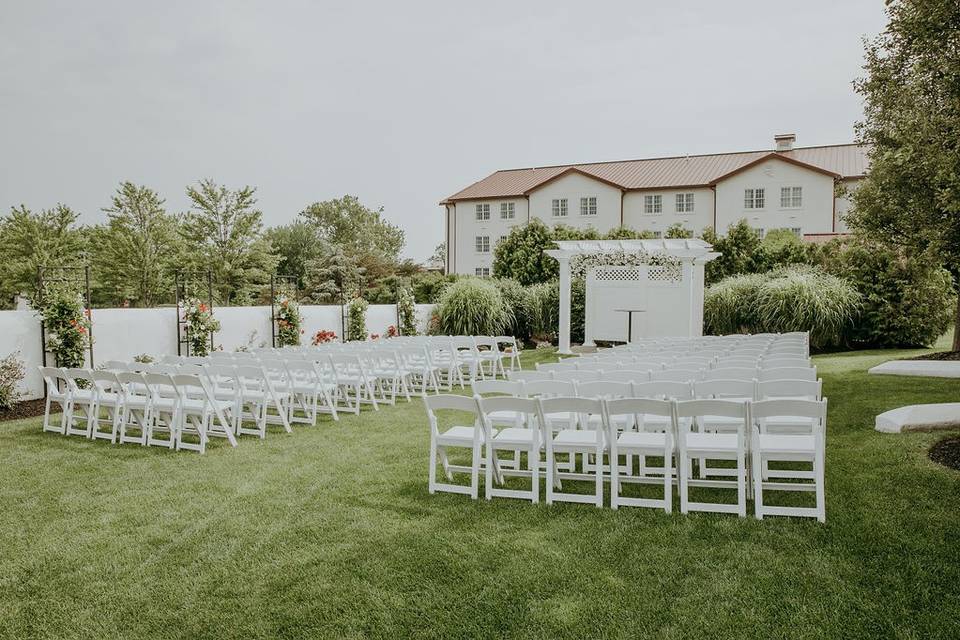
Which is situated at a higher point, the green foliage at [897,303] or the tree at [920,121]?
the tree at [920,121]

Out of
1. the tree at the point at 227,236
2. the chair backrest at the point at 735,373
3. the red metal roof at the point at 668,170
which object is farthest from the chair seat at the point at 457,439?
the tree at the point at 227,236

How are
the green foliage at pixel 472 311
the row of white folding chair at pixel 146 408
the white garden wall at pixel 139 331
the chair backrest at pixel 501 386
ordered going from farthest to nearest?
the green foliage at pixel 472 311 < the white garden wall at pixel 139 331 < the row of white folding chair at pixel 146 408 < the chair backrest at pixel 501 386

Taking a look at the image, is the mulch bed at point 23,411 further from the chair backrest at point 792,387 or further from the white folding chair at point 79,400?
the chair backrest at point 792,387

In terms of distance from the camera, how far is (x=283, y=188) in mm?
45062

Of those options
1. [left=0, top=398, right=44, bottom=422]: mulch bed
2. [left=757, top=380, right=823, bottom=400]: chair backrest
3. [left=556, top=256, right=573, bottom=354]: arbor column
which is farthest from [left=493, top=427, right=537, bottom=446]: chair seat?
[left=556, top=256, right=573, bottom=354]: arbor column

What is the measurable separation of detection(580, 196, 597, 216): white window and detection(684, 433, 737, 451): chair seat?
106 feet

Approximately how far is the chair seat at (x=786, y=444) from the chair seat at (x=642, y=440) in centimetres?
67

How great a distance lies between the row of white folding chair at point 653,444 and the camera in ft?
13.9

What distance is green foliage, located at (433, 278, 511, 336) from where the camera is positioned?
18.9m

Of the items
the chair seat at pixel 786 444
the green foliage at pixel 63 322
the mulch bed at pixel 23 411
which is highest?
the green foliage at pixel 63 322

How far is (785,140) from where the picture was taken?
3700 cm

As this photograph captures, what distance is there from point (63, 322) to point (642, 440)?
9320mm

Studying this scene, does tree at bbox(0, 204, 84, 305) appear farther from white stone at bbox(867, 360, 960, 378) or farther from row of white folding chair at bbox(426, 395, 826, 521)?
white stone at bbox(867, 360, 960, 378)

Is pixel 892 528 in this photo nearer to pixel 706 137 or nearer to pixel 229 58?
pixel 229 58
